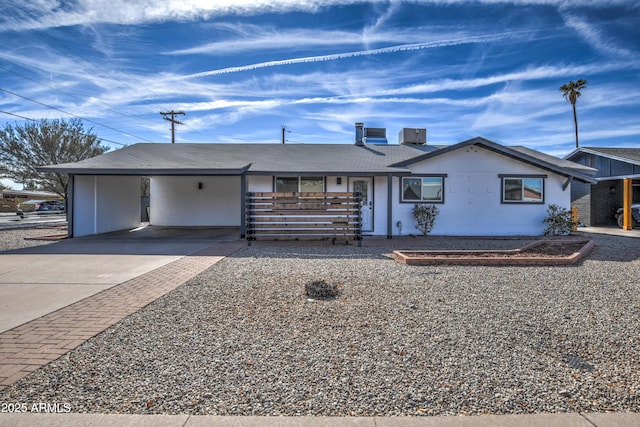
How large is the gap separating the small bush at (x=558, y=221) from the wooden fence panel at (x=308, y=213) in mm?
7591

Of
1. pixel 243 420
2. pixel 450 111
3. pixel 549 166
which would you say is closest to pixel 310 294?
pixel 243 420

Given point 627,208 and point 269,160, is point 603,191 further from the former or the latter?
point 269,160

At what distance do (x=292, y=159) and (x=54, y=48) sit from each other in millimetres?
13236

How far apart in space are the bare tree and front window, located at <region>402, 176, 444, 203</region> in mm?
19622

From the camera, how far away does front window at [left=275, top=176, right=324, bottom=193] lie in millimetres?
13711

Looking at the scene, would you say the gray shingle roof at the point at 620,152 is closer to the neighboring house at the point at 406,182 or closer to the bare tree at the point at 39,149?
the neighboring house at the point at 406,182

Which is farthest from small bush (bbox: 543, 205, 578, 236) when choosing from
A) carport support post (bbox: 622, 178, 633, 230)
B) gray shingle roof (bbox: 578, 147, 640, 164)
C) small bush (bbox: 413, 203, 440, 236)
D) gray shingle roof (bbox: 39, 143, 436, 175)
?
gray shingle roof (bbox: 578, 147, 640, 164)

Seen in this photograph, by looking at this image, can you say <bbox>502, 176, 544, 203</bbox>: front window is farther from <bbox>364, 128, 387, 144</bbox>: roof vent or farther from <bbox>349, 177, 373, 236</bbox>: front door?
<bbox>364, 128, 387, 144</bbox>: roof vent

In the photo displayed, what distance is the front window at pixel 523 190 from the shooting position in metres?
13.5

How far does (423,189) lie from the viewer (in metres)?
13.4

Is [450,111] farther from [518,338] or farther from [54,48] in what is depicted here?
[54,48]

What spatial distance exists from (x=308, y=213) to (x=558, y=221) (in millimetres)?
9419

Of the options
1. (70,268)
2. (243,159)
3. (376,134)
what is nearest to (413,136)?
(376,134)

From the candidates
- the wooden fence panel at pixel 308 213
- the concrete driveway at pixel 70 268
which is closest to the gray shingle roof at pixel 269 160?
the wooden fence panel at pixel 308 213
